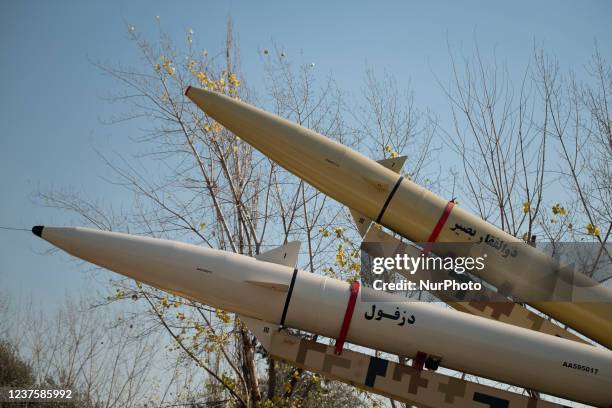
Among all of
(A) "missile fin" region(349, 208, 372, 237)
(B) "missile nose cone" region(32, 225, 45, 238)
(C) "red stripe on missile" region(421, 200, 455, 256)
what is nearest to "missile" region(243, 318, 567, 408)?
(C) "red stripe on missile" region(421, 200, 455, 256)

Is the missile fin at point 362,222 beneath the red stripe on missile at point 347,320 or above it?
above


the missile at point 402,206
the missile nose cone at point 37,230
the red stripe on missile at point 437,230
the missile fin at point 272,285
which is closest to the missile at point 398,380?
the missile fin at point 272,285

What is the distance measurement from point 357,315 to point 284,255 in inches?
38.6

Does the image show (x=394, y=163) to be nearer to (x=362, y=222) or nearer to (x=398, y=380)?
(x=362, y=222)

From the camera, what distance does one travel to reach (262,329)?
5.56 m

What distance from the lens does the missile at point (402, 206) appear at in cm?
592

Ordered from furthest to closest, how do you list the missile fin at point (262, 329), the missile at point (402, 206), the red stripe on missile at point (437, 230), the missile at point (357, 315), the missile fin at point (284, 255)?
the red stripe on missile at point (437, 230), the missile at point (402, 206), the missile fin at point (284, 255), the missile fin at point (262, 329), the missile at point (357, 315)

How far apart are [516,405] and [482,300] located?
3.66ft

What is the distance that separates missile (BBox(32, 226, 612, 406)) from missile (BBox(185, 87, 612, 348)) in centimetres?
50

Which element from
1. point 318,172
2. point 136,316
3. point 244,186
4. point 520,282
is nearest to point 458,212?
point 520,282

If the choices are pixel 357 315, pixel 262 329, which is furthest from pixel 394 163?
pixel 262 329

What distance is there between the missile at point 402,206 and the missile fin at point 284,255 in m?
0.90

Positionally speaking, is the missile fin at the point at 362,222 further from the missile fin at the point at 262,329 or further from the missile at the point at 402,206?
the missile fin at the point at 262,329

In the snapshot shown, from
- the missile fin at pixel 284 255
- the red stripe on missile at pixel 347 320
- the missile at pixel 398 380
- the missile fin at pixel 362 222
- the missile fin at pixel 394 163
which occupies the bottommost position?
the missile at pixel 398 380
